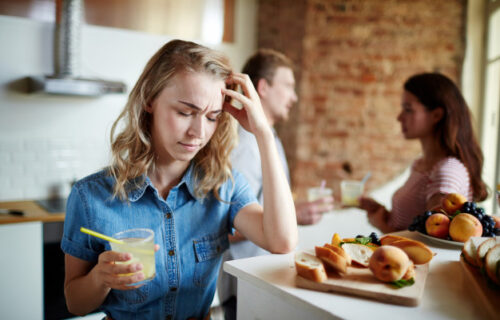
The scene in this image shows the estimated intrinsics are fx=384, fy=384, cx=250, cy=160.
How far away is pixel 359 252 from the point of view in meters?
1.02

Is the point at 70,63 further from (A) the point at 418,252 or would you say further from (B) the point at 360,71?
(A) the point at 418,252

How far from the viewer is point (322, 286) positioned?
87cm

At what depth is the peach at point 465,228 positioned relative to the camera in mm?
1224

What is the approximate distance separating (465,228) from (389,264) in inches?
20.8

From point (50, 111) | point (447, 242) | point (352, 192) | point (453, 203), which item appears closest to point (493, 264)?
point (447, 242)

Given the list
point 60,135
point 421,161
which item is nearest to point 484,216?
point 421,161

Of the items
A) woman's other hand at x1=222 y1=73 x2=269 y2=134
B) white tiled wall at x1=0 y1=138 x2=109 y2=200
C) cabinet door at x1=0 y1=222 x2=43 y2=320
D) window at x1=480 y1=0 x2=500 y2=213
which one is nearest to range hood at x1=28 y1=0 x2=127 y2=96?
white tiled wall at x1=0 y1=138 x2=109 y2=200

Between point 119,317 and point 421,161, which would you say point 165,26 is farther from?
point 119,317

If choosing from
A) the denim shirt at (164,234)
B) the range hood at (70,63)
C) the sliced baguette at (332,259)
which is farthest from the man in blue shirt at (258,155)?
the range hood at (70,63)

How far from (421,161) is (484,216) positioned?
847 mm

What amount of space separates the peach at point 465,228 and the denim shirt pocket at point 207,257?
2.57ft

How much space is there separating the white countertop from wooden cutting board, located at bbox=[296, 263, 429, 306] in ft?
0.04

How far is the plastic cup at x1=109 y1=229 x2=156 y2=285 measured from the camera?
0.95m

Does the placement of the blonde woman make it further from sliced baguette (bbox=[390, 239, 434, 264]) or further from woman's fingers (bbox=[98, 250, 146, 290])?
sliced baguette (bbox=[390, 239, 434, 264])
